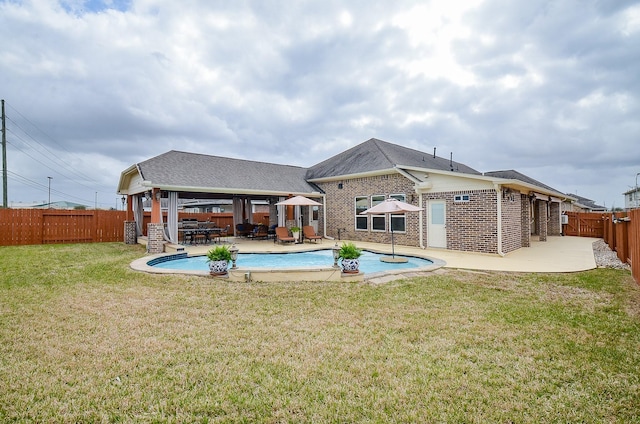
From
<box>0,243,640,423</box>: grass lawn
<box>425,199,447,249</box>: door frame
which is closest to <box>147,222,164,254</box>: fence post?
<box>0,243,640,423</box>: grass lawn

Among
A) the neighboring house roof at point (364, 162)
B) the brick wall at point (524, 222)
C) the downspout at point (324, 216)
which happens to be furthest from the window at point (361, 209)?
the brick wall at point (524, 222)

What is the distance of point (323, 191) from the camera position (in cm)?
1881

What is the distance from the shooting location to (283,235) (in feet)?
52.0

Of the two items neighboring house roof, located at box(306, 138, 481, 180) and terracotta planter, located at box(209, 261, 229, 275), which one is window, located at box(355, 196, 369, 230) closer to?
neighboring house roof, located at box(306, 138, 481, 180)

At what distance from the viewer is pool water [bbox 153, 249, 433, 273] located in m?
10.2

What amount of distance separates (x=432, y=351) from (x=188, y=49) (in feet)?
46.2

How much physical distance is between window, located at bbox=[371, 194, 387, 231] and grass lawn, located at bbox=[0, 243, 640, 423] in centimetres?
914

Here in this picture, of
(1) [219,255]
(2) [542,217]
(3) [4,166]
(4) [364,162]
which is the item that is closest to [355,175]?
(4) [364,162]

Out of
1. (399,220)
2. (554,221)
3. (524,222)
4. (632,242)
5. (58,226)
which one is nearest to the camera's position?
(632,242)

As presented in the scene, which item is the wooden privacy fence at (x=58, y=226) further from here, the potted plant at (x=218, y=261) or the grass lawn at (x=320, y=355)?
the potted plant at (x=218, y=261)

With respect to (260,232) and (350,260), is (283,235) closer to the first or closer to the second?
(260,232)

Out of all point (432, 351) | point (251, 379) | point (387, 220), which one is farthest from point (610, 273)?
point (251, 379)

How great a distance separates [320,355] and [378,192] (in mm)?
12597

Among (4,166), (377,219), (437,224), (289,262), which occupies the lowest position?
(289,262)
